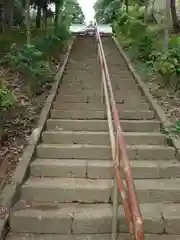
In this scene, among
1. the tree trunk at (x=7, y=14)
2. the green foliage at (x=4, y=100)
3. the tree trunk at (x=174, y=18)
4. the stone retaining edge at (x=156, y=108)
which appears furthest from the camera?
the tree trunk at (x=174, y=18)

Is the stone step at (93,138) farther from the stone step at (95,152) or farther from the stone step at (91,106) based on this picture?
the stone step at (91,106)

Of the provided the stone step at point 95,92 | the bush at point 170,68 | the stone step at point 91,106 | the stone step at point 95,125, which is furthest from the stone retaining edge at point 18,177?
the bush at point 170,68

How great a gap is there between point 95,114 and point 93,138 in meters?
0.84

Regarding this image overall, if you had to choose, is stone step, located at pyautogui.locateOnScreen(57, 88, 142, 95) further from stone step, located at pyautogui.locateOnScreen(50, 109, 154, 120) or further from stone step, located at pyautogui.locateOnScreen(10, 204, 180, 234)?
stone step, located at pyautogui.locateOnScreen(10, 204, 180, 234)

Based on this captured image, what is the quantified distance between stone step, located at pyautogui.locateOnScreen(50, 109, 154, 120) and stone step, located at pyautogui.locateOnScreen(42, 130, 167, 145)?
0.73 metres

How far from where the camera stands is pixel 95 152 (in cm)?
503

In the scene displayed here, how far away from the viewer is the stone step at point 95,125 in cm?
575

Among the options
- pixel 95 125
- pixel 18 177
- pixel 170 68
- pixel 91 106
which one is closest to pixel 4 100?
pixel 18 177

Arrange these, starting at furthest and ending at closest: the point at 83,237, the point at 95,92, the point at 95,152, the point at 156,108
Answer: the point at 95,92 → the point at 156,108 → the point at 95,152 → the point at 83,237

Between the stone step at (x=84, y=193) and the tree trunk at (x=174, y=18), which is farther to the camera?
the tree trunk at (x=174, y=18)

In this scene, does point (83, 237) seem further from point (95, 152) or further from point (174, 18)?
point (174, 18)

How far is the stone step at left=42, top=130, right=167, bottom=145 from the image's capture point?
211 inches

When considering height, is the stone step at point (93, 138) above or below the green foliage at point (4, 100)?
below

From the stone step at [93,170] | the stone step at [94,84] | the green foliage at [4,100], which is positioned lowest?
the stone step at [93,170]
